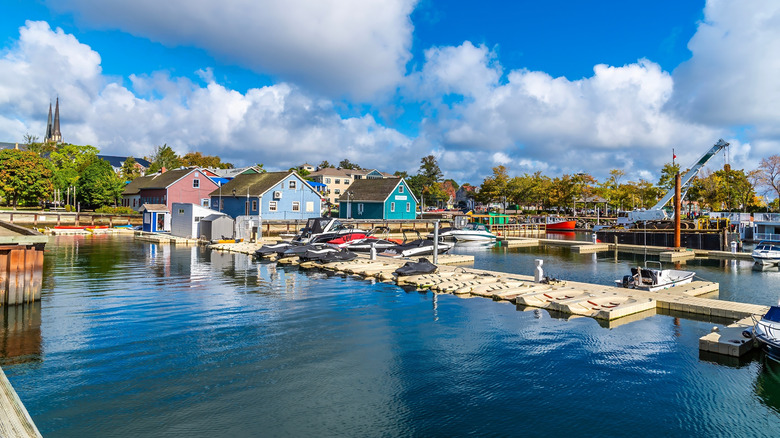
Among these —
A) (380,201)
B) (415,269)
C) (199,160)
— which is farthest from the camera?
(199,160)

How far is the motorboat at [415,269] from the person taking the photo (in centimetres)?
2685

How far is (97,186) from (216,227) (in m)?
38.8

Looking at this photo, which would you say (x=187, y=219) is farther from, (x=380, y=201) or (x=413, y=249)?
(x=380, y=201)

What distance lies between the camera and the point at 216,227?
49.2 meters

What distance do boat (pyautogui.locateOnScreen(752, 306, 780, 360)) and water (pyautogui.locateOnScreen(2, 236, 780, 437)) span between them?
464mm

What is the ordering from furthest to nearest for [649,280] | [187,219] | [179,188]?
[179,188] → [187,219] → [649,280]

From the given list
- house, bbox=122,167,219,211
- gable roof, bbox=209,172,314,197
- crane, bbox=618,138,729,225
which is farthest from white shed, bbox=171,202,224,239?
crane, bbox=618,138,729,225

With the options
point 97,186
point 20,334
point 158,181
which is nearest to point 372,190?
point 158,181

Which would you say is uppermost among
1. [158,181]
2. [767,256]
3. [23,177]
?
[23,177]

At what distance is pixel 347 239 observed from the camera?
142 feet

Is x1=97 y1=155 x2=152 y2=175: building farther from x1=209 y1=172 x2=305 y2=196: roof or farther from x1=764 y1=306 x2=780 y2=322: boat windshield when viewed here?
x1=764 y1=306 x2=780 y2=322: boat windshield

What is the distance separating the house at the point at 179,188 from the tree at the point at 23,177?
14291mm

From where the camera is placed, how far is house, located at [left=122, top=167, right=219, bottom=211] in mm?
68250

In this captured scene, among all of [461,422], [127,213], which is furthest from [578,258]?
[127,213]
